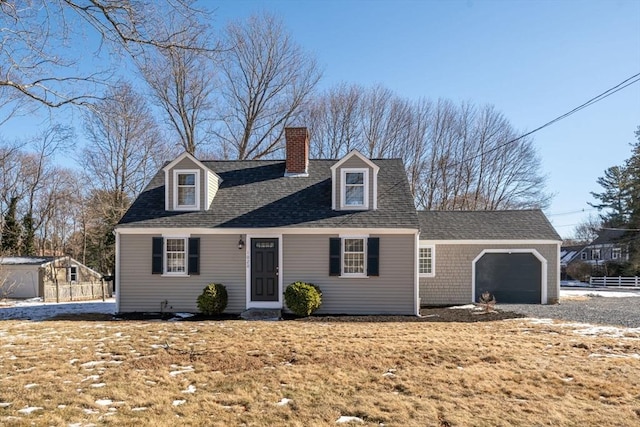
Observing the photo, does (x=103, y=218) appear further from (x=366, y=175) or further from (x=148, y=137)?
(x=366, y=175)

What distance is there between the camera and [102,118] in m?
7.30

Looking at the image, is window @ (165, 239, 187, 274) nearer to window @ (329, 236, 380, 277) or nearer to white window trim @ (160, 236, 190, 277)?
white window trim @ (160, 236, 190, 277)

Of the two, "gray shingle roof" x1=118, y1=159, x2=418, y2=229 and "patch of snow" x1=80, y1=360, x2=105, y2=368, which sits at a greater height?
"gray shingle roof" x1=118, y1=159, x2=418, y2=229

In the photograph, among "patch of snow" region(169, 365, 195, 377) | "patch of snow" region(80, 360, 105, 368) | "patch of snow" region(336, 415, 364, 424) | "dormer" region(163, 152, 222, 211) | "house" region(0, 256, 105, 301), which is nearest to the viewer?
"patch of snow" region(336, 415, 364, 424)

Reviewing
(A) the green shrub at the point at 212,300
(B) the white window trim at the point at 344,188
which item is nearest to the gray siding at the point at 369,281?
(B) the white window trim at the point at 344,188

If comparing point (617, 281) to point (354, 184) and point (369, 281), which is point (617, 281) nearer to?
point (369, 281)

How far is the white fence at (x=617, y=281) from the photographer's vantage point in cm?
3252

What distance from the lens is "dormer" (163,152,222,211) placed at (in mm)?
13945

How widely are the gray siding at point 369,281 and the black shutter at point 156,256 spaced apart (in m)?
3.91

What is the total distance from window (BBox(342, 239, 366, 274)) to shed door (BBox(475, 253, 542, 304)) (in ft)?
20.1

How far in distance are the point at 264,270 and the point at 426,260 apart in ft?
22.8

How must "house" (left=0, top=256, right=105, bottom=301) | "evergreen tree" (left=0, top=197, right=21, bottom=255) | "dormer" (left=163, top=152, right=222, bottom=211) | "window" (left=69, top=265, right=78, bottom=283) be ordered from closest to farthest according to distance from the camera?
1. "dormer" (left=163, top=152, right=222, bottom=211)
2. "house" (left=0, top=256, right=105, bottom=301)
3. "window" (left=69, top=265, right=78, bottom=283)
4. "evergreen tree" (left=0, top=197, right=21, bottom=255)

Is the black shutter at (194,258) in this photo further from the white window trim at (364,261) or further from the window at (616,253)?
the window at (616,253)

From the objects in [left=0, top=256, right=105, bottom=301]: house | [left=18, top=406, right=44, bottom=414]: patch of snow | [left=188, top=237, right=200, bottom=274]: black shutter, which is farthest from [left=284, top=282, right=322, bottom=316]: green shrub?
[left=0, top=256, right=105, bottom=301]: house
